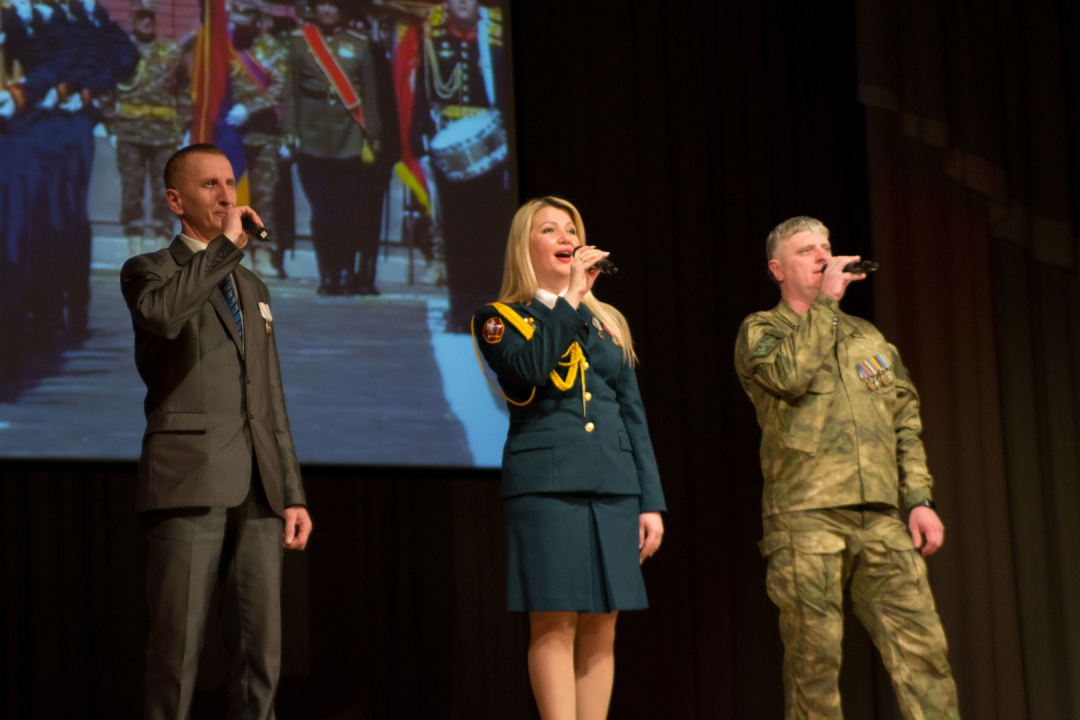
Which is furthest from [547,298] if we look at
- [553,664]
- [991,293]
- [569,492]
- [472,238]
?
[991,293]

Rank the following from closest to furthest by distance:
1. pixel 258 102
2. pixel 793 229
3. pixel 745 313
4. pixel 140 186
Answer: pixel 793 229 → pixel 140 186 → pixel 258 102 → pixel 745 313

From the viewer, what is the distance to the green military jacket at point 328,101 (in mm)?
3557

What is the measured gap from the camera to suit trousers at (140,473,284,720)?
202cm

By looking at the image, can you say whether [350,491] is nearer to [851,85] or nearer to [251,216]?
[251,216]

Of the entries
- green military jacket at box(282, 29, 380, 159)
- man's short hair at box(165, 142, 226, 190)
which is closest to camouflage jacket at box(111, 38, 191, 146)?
green military jacket at box(282, 29, 380, 159)

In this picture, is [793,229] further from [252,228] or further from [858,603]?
[252,228]

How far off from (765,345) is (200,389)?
1398mm

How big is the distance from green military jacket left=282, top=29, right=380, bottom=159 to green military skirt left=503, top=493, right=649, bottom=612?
1.74 metres

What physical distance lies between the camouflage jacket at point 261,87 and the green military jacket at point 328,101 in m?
0.03

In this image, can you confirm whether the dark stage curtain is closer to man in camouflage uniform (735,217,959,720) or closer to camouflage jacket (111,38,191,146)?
man in camouflage uniform (735,217,959,720)

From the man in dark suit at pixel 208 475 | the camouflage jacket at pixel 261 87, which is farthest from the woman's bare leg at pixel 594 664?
the camouflage jacket at pixel 261 87

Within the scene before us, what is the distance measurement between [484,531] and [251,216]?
1759 millimetres

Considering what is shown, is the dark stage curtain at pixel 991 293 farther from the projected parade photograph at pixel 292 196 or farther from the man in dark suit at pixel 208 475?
the man in dark suit at pixel 208 475

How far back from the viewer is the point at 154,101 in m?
→ 3.37
